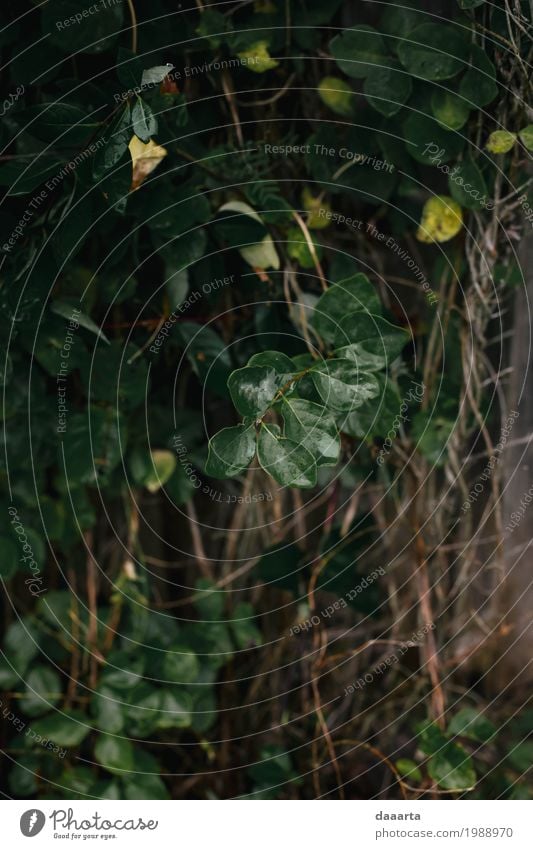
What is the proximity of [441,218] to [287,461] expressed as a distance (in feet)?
1.08

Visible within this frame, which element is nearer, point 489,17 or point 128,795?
point 489,17

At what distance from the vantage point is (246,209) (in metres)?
0.73

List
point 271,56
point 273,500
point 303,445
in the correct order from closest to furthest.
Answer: point 303,445, point 271,56, point 273,500

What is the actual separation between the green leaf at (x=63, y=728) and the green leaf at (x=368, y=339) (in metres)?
0.54

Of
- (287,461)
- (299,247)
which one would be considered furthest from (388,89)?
(287,461)

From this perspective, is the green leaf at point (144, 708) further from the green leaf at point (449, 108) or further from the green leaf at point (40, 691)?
the green leaf at point (449, 108)

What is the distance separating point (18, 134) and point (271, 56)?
0.91 feet

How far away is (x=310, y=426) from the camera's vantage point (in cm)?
65

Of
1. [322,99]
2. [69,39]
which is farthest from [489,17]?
[69,39]

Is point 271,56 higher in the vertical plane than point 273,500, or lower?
higher

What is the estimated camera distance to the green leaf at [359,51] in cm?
71

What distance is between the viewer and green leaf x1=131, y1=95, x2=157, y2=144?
24.9 inches
